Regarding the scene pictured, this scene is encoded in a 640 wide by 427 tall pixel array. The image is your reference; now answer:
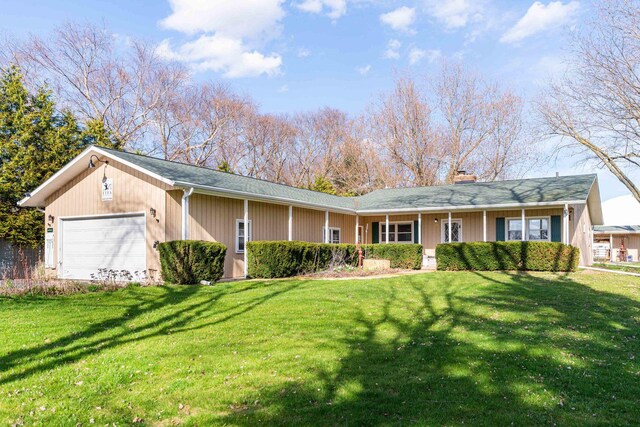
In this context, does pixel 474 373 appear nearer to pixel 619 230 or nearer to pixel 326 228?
pixel 326 228

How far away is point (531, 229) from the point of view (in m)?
17.4

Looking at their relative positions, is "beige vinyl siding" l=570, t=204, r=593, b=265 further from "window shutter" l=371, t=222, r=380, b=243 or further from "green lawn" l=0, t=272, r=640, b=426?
"green lawn" l=0, t=272, r=640, b=426

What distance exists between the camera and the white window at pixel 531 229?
17.1 meters

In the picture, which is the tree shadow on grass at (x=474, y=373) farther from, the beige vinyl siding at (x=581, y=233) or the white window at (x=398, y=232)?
the white window at (x=398, y=232)

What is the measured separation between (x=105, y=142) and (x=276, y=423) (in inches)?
756

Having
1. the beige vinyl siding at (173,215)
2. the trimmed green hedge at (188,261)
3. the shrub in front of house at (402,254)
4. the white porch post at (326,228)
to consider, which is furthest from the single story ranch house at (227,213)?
the shrub in front of house at (402,254)

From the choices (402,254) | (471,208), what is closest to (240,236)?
(402,254)

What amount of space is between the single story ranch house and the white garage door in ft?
0.11

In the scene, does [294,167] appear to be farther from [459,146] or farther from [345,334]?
[345,334]

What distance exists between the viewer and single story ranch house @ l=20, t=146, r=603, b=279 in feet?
42.4

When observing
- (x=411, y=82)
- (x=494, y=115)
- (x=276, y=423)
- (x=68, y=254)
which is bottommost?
(x=276, y=423)

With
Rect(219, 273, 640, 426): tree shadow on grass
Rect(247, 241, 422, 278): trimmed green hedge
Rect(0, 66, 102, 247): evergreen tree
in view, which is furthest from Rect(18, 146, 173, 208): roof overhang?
Rect(219, 273, 640, 426): tree shadow on grass

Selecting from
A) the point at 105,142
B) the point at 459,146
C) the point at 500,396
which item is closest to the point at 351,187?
the point at 459,146

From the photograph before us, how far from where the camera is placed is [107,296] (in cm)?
968
